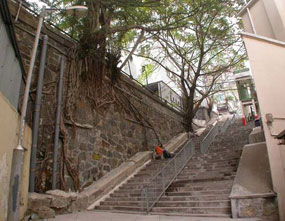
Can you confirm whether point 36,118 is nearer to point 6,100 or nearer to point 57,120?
point 57,120

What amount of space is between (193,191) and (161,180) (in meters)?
1.10

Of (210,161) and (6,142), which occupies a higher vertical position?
(6,142)

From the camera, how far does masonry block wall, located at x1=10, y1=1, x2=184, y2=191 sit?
650 centimetres

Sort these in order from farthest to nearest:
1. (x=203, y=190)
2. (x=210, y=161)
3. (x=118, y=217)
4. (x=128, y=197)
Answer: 1. (x=210, y=161)
2. (x=128, y=197)
3. (x=203, y=190)
4. (x=118, y=217)

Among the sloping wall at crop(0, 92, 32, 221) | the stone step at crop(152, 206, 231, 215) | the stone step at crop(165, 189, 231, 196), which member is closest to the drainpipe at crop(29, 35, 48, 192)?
the sloping wall at crop(0, 92, 32, 221)

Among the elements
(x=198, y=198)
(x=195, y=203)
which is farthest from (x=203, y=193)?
(x=195, y=203)

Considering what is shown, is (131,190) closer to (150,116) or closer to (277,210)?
(277,210)

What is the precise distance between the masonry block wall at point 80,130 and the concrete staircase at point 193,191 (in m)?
1.25

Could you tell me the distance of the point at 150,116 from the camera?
12.7m

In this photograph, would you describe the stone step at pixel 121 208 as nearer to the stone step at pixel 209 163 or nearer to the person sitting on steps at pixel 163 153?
the stone step at pixel 209 163

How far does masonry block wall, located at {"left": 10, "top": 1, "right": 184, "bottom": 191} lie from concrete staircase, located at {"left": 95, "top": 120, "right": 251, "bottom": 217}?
1.25m

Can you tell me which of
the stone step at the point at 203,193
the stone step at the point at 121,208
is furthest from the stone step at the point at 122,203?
the stone step at the point at 203,193

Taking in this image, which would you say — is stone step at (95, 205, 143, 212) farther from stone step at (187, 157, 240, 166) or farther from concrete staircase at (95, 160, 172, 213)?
stone step at (187, 157, 240, 166)

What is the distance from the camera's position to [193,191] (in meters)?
6.32
